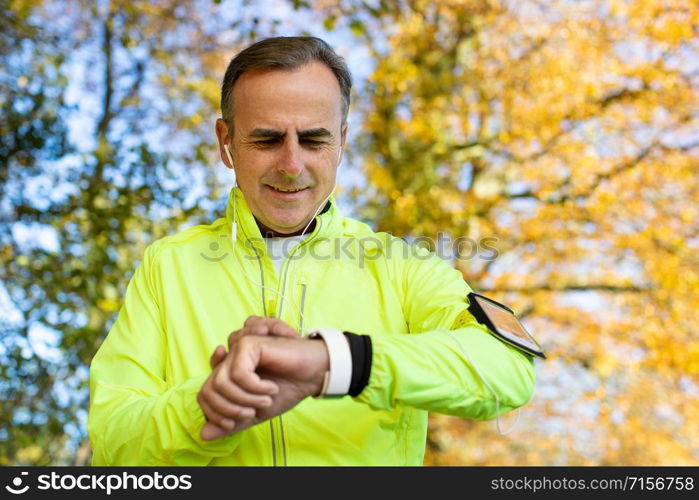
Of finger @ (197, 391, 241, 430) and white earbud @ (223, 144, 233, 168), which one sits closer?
finger @ (197, 391, 241, 430)

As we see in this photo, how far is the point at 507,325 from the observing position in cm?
165

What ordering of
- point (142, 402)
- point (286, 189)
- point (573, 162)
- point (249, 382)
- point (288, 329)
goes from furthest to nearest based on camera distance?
point (573, 162) → point (286, 189) → point (142, 402) → point (288, 329) → point (249, 382)

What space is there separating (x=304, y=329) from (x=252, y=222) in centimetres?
33

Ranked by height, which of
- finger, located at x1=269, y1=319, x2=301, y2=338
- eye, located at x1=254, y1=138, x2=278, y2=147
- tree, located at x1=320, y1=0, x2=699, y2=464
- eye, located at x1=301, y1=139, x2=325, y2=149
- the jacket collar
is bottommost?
finger, located at x1=269, y1=319, x2=301, y2=338

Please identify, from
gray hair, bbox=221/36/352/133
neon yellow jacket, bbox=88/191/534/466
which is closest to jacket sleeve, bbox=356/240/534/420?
neon yellow jacket, bbox=88/191/534/466

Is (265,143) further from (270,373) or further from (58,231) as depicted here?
(58,231)

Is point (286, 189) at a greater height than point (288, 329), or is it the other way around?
point (286, 189)

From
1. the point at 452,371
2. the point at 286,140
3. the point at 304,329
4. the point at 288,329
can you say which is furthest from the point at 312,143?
the point at 452,371

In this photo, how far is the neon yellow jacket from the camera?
1.48 meters

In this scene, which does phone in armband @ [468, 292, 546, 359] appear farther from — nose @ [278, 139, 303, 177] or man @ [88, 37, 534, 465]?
nose @ [278, 139, 303, 177]

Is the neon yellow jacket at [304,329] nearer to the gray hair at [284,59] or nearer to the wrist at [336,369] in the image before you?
the wrist at [336,369]

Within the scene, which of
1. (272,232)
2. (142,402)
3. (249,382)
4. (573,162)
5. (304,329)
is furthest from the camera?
(573,162)

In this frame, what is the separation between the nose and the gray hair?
0.63 ft

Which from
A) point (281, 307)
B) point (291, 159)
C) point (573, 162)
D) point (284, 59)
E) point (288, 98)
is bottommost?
point (281, 307)
